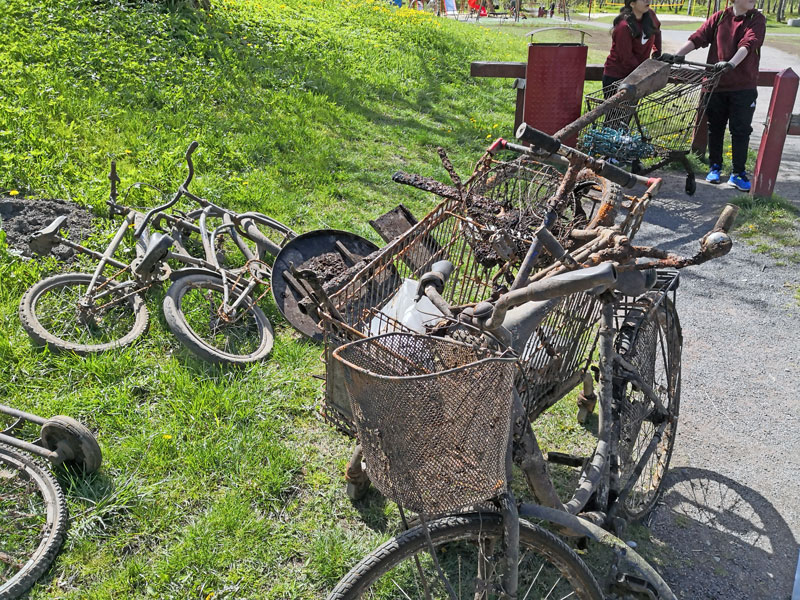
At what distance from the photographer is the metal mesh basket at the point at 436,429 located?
5.66 feet

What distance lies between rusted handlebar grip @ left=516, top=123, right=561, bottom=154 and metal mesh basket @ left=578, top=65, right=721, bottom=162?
190 inches

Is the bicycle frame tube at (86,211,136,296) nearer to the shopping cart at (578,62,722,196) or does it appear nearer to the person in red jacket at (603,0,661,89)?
the shopping cart at (578,62,722,196)

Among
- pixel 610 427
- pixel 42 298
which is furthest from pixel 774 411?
pixel 42 298

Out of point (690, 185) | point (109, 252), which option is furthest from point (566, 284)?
point (690, 185)

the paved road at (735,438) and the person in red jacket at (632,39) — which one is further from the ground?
the person in red jacket at (632,39)

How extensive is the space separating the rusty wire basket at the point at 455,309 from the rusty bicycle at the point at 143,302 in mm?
1514

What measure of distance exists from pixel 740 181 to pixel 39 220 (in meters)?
7.07

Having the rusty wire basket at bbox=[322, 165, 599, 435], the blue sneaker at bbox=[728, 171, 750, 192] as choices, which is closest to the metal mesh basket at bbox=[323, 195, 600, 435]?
the rusty wire basket at bbox=[322, 165, 599, 435]

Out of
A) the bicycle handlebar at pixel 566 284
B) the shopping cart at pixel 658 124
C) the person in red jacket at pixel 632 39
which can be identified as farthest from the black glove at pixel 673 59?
the bicycle handlebar at pixel 566 284

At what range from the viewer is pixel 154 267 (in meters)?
4.33

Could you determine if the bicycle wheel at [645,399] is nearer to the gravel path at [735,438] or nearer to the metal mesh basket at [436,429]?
the gravel path at [735,438]

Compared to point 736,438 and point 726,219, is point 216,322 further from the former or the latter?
point 736,438

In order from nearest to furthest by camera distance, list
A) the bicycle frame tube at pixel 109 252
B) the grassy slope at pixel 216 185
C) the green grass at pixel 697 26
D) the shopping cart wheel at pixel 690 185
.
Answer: the grassy slope at pixel 216 185, the bicycle frame tube at pixel 109 252, the shopping cart wheel at pixel 690 185, the green grass at pixel 697 26

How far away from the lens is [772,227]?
22.0ft
